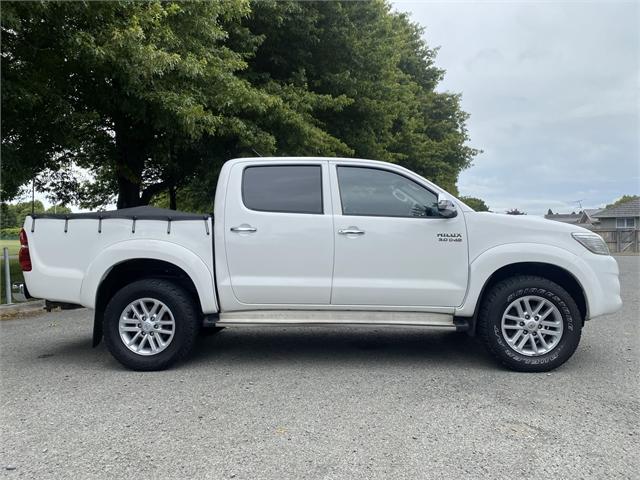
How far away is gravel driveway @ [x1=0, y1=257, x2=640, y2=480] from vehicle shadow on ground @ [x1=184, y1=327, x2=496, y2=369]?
36 mm

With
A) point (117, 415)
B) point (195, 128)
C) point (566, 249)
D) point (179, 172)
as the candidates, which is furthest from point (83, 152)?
point (566, 249)

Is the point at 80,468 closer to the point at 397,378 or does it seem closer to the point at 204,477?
the point at 204,477

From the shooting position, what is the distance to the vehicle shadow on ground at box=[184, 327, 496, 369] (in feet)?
16.2

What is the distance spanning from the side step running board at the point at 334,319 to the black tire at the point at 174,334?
0.31m

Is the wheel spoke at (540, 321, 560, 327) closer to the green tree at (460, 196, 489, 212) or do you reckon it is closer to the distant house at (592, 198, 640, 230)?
the green tree at (460, 196, 489, 212)

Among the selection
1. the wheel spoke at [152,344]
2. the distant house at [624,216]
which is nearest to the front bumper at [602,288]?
the wheel spoke at [152,344]

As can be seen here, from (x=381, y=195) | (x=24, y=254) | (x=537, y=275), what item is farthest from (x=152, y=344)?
(x=537, y=275)

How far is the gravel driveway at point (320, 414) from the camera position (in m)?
2.81

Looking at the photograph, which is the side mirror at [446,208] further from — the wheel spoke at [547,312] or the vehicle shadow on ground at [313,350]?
the vehicle shadow on ground at [313,350]

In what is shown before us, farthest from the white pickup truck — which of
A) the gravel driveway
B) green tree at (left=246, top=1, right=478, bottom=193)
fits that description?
green tree at (left=246, top=1, right=478, bottom=193)

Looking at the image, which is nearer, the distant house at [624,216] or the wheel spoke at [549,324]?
the wheel spoke at [549,324]

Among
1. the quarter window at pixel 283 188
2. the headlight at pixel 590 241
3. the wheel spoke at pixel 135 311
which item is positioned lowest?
the wheel spoke at pixel 135 311

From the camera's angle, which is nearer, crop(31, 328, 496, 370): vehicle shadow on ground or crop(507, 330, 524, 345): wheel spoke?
crop(507, 330, 524, 345): wheel spoke

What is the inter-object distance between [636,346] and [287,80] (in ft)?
33.6
